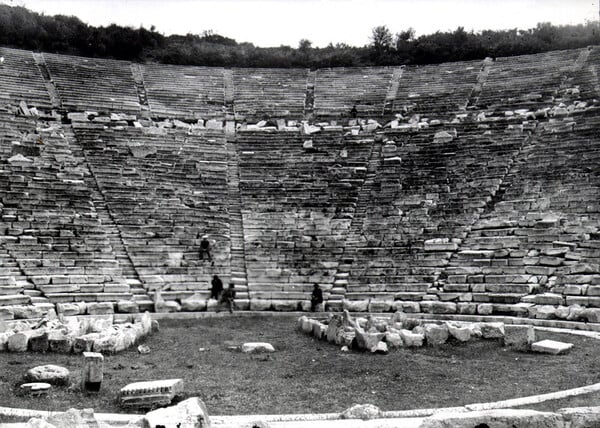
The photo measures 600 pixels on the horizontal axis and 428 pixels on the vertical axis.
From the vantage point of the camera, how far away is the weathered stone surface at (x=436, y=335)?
11.1 m

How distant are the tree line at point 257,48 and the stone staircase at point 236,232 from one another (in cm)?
1080

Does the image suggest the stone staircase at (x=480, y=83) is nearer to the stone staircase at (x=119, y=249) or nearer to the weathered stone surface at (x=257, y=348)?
the stone staircase at (x=119, y=249)

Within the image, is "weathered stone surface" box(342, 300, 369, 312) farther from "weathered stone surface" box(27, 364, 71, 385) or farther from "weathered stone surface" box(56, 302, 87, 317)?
"weathered stone surface" box(27, 364, 71, 385)

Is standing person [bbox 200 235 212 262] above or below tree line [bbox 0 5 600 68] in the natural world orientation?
below

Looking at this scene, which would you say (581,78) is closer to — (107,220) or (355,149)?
(355,149)

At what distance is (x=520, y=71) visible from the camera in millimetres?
26031

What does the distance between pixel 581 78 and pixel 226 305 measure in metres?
16.3

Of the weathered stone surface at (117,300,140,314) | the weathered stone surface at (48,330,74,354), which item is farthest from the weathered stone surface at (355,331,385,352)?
the weathered stone surface at (117,300,140,314)

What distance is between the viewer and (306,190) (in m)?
20.3

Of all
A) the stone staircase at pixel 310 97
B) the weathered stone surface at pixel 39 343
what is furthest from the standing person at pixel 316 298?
the stone staircase at pixel 310 97

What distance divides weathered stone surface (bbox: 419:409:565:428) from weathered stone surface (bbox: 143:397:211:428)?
200 centimetres

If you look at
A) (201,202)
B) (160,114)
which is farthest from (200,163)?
(160,114)

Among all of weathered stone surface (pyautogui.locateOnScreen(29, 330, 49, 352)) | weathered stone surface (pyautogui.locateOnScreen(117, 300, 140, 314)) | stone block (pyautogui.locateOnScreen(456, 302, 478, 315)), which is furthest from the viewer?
weathered stone surface (pyautogui.locateOnScreen(117, 300, 140, 314))

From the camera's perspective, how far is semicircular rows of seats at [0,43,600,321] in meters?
15.5
